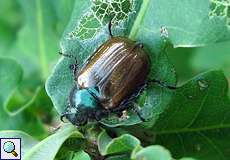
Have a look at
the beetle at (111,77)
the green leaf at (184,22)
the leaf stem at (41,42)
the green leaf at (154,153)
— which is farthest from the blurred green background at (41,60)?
the green leaf at (154,153)

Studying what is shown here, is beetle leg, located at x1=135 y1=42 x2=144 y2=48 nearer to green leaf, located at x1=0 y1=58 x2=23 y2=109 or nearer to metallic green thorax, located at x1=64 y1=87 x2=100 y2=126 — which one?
metallic green thorax, located at x1=64 y1=87 x2=100 y2=126

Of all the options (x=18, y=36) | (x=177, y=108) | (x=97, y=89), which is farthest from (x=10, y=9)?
(x=177, y=108)

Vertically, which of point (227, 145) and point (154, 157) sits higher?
point (154, 157)

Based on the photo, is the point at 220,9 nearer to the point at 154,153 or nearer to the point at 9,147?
the point at 154,153

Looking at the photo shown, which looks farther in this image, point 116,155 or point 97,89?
point 97,89

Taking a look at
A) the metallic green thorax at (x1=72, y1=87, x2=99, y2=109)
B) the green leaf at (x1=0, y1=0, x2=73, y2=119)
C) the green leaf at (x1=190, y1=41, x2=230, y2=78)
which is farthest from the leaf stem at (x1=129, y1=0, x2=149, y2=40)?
the green leaf at (x1=190, y1=41, x2=230, y2=78)

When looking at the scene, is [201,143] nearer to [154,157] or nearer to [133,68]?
[133,68]

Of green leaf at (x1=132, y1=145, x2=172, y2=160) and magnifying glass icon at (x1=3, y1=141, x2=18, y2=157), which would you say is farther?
magnifying glass icon at (x1=3, y1=141, x2=18, y2=157)
